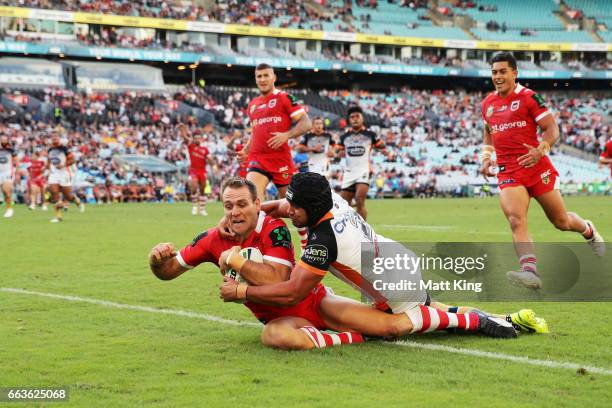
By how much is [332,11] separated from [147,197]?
39234 mm

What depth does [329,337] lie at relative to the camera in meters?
5.80

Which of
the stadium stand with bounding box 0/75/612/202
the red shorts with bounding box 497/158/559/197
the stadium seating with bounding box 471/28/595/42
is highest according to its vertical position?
the red shorts with bounding box 497/158/559/197

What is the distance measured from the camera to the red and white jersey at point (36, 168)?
100ft

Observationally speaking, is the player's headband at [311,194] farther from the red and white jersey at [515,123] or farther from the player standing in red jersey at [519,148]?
the red and white jersey at [515,123]

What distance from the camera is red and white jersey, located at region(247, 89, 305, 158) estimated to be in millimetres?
12727

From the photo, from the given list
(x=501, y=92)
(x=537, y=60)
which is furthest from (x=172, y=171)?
(x=537, y=60)

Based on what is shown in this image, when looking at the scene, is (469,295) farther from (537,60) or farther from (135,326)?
(537,60)

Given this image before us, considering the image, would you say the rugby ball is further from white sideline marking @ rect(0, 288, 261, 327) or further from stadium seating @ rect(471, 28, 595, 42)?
stadium seating @ rect(471, 28, 595, 42)

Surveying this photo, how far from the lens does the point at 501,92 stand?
940 cm

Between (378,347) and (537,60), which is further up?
(378,347)

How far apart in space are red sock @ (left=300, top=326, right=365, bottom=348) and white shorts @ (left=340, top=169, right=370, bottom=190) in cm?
1185

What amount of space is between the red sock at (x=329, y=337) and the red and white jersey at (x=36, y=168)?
2666 cm

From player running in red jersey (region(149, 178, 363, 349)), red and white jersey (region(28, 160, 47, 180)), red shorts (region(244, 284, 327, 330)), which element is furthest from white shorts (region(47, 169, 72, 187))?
red shorts (region(244, 284, 327, 330))

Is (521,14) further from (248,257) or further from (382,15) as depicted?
(248,257)
